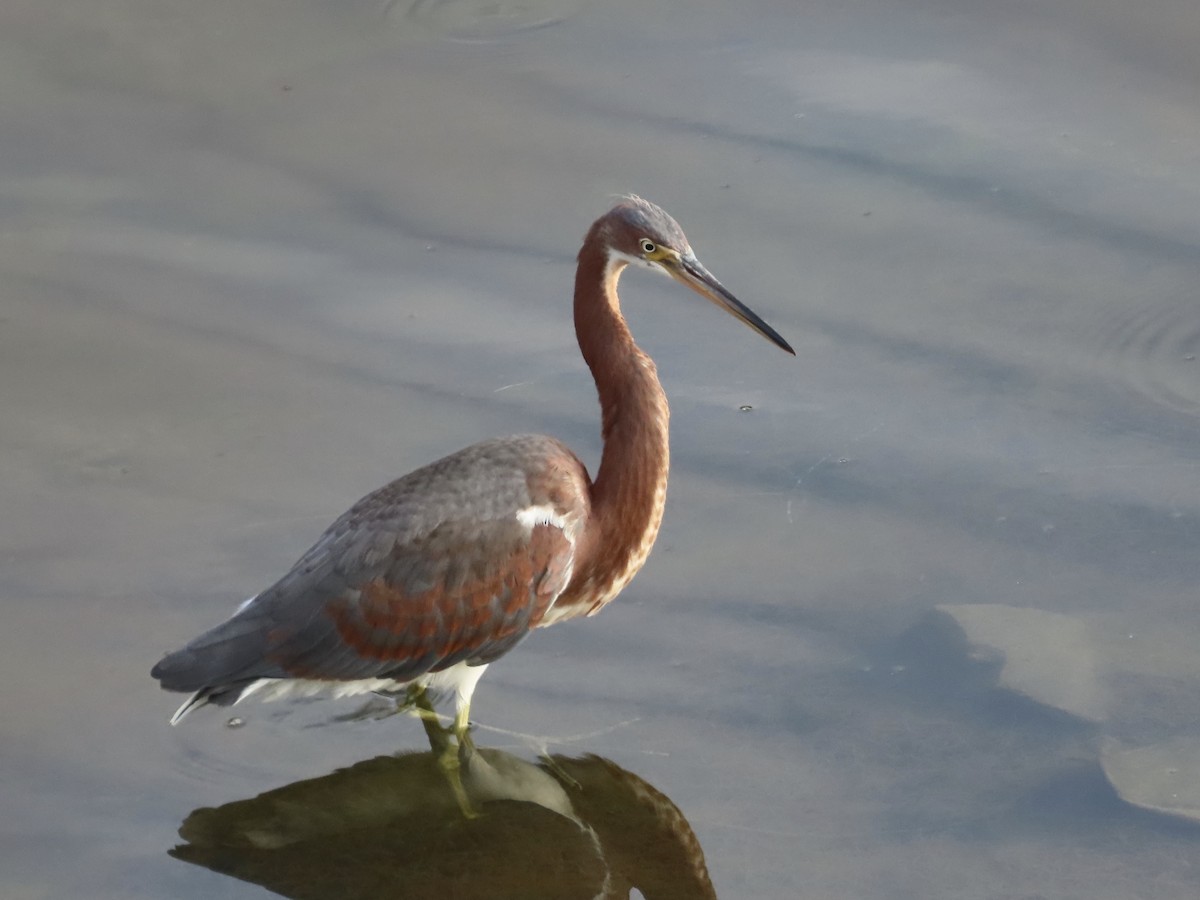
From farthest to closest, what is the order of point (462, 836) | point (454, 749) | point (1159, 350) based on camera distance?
1. point (1159, 350)
2. point (454, 749)
3. point (462, 836)

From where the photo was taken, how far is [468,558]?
4.94 m

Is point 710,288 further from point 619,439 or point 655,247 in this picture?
point 619,439

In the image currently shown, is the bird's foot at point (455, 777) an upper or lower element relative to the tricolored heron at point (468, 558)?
lower

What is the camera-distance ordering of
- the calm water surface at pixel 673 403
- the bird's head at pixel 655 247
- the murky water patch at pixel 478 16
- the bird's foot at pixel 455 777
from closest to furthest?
the calm water surface at pixel 673 403, the bird's foot at pixel 455 777, the bird's head at pixel 655 247, the murky water patch at pixel 478 16

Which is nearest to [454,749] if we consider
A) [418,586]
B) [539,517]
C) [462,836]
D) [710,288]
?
[462,836]

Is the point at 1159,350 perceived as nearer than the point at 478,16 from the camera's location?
Yes

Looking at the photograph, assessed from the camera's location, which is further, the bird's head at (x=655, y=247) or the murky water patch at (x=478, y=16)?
the murky water patch at (x=478, y=16)

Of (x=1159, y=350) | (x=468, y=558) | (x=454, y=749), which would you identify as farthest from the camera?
(x=1159, y=350)

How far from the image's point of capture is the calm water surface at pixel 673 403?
4773 mm

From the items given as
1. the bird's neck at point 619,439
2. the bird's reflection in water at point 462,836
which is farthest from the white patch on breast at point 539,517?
the bird's reflection in water at point 462,836

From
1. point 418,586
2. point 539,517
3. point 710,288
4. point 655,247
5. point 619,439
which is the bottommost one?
point 418,586

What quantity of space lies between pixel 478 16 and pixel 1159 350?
384cm

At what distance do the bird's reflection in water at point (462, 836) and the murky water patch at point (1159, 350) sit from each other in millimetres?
2604

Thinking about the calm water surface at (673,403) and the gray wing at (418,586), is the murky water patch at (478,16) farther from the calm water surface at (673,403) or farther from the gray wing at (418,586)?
the gray wing at (418,586)
